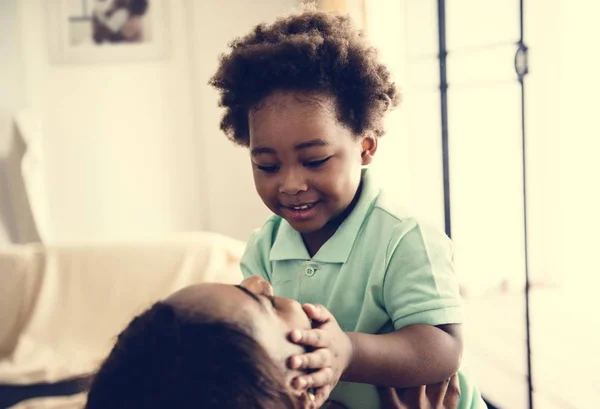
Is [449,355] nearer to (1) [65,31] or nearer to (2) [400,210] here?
(2) [400,210]

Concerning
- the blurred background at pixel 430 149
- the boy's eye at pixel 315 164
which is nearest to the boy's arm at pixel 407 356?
the boy's eye at pixel 315 164

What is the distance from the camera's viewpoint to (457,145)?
2389 millimetres

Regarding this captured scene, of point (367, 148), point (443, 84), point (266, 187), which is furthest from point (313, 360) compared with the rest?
point (443, 84)

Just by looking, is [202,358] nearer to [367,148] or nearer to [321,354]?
[321,354]

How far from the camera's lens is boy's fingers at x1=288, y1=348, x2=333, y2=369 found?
1.83 feet

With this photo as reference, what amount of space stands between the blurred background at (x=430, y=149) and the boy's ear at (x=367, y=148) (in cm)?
86

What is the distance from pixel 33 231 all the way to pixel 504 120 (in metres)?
2.18

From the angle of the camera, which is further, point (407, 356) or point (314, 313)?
point (407, 356)

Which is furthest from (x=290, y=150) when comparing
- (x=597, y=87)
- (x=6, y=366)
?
(x=6, y=366)

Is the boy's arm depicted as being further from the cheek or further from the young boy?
the cheek

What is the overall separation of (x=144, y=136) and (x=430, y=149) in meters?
1.45

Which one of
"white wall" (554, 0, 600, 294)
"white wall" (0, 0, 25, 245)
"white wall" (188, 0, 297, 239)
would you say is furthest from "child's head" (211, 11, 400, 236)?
"white wall" (0, 0, 25, 245)

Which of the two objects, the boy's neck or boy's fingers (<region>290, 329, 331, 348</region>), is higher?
the boy's neck

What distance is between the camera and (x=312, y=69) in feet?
2.89
